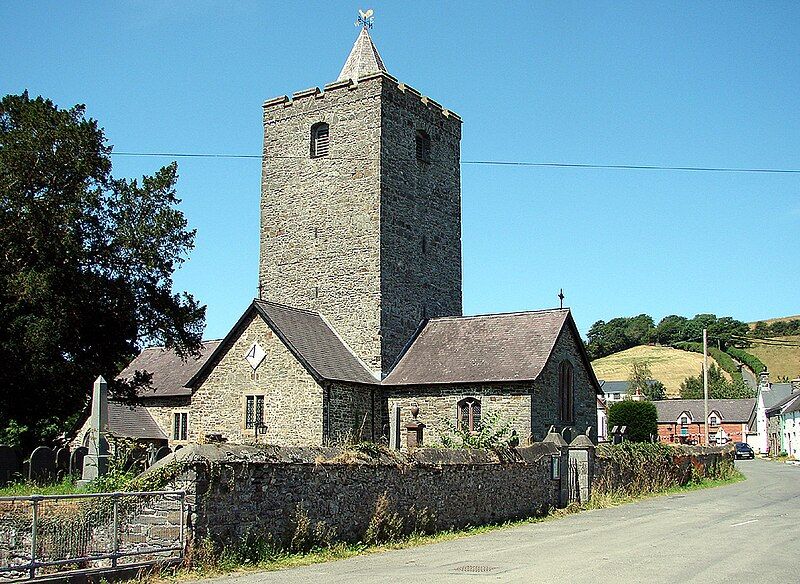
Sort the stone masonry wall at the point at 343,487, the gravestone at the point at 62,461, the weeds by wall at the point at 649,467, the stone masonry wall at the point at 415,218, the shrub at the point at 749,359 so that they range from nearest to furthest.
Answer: the stone masonry wall at the point at 343,487
the gravestone at the point at 62,461
the weeds by wall at the point at 649,467
the stone masonry wall at the point at 415,218
the shrub at the point at 749,359

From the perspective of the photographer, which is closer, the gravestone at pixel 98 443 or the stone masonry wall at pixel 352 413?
the gravestone at pixel 98 443

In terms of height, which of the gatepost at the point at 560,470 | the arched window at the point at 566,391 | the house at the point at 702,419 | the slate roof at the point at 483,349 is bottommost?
the house at the point at 702,419

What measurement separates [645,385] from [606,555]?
10179 centimetres

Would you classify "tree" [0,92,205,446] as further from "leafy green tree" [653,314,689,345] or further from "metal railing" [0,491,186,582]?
"leafy green tree" [653,314,689,345]

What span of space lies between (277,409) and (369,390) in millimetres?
Answer: 3740

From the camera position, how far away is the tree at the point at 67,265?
26422mm

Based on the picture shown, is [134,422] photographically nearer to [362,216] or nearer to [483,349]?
[362,216]

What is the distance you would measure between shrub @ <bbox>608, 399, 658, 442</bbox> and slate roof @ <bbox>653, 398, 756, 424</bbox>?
4855 centimetres

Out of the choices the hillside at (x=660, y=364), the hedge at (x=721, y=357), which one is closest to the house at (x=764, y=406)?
the hedge at (x=721, y=357)

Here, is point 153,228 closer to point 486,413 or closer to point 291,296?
point 291,296

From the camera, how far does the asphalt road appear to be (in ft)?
42.7

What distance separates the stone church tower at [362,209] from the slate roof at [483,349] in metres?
0.96

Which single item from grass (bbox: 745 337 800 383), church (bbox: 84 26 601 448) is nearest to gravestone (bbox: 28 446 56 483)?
church (bbox: 84 26 601 448)

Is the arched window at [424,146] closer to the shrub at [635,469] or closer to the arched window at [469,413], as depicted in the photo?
the arched window at [469,413]
